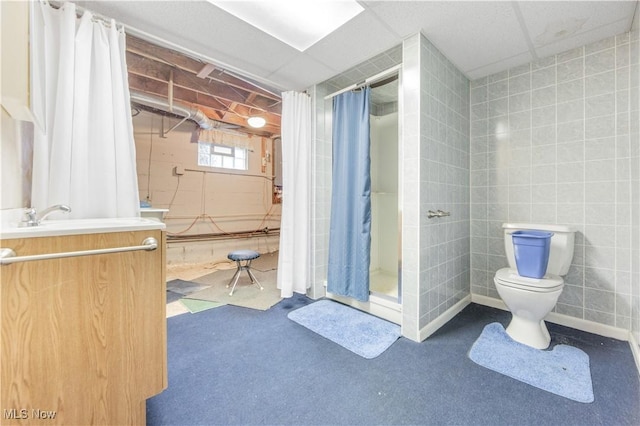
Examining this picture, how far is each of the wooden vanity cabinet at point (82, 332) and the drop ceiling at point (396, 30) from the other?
151 cm

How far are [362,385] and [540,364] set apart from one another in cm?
111

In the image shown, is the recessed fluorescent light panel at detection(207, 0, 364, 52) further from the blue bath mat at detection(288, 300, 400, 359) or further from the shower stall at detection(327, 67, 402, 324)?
the blue bath mat at detection(288, 300, 400, 359)

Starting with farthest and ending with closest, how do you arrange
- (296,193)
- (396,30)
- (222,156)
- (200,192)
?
(222,156) < (200,192) < (296,193) < (396,30)

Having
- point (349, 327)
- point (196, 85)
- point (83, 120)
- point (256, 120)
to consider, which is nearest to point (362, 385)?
point (349, 327)

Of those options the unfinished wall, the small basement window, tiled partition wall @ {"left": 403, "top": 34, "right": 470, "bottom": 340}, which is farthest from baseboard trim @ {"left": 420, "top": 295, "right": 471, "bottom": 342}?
the small basement window

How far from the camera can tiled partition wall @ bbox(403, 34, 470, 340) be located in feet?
5.90

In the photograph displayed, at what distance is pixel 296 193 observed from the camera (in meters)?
2.60

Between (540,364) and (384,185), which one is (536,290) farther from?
(384,185)

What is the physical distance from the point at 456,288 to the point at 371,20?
221 cm

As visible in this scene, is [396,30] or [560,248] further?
[560,248]

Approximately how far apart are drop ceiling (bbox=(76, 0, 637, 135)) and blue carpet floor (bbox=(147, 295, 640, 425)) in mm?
2153

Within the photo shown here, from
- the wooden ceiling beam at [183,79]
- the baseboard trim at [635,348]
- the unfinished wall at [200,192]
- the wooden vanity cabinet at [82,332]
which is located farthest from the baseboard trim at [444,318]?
the unfinished wall at [200,192]

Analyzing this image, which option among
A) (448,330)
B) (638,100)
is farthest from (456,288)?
(638,100)

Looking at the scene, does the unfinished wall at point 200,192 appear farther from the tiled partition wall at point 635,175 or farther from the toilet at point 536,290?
the tiled partition wall at point 635,175
